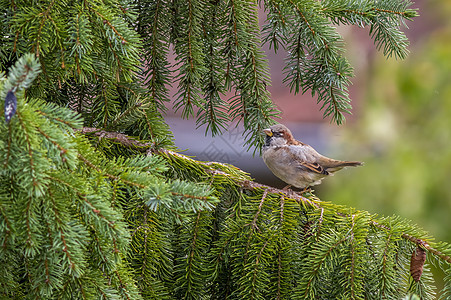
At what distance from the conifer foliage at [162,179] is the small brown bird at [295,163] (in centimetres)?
32

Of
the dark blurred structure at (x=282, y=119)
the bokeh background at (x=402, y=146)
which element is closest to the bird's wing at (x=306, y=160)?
the dark blurred structure at (x=282, y=119)

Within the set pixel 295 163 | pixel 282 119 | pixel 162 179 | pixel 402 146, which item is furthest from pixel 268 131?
pixel 402 146

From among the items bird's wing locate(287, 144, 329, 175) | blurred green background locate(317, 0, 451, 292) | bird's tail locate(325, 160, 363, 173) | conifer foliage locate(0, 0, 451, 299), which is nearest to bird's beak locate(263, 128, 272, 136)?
conifer foliage locate(0, 0, 451, 299)

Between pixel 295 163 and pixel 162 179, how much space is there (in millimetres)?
964

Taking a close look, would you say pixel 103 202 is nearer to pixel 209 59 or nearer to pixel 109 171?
pixel 109 171

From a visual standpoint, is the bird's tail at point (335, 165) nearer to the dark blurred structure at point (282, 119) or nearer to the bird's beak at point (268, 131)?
the dark blurred structure at point (282, 119)

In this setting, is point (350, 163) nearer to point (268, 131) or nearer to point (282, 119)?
point (268, 131)

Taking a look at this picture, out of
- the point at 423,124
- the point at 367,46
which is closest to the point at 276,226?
the point at 423,124

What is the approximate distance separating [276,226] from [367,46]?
15.9ft

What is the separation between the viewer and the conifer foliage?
819 millimetres

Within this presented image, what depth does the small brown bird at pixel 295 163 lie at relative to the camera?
6.00 ft

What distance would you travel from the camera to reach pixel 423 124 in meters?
2.81

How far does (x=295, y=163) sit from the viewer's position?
1.87 meters

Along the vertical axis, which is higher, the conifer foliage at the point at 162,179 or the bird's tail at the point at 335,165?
the bird's tail at the point at 335,165
